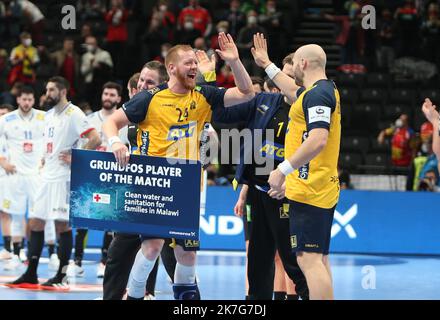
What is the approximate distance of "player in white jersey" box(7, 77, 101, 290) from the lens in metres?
11.5

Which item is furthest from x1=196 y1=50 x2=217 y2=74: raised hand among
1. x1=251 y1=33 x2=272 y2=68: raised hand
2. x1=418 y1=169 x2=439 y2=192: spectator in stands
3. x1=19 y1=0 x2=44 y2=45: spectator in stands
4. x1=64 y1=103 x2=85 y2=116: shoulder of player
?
x1=19 y1=0 x2=44 y2=45: spectator in stands

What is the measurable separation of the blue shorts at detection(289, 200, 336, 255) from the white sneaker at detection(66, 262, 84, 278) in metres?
5.81

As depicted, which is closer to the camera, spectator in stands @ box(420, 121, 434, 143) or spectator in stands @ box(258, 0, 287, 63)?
spectator in stands @ box(420, 121, 434, 143)

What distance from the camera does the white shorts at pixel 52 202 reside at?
1179cm

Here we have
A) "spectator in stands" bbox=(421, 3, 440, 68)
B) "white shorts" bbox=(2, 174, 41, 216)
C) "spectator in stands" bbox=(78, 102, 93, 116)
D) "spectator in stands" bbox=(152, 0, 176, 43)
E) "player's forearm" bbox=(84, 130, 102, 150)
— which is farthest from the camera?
"spectator in stands" bbox=(152, 0, 176, 43)

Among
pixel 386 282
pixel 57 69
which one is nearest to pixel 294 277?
pixel 386 282

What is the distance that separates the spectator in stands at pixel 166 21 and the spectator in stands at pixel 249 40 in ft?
5.56

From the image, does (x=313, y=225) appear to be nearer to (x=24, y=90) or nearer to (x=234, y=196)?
(x=24, y=90)

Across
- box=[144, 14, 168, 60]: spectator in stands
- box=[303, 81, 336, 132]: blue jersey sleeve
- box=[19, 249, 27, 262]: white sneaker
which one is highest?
box=[144, 14, 168, 60]: spectator in stands

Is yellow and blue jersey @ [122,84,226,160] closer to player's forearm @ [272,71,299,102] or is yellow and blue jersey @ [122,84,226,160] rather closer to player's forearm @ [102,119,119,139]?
player's forearm @ [102,119,119,139]

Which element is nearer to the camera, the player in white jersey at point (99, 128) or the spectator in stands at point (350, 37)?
the player in white jersey at point (99, 128)

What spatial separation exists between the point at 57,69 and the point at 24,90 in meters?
7.23

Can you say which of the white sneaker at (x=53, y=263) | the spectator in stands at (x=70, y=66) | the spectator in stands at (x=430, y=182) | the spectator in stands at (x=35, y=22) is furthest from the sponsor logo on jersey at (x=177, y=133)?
the spectator in stands at (x=35, y=22)

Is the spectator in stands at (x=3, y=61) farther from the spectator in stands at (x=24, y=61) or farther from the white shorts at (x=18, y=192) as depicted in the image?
the white shorts at (x=18, y=192)
